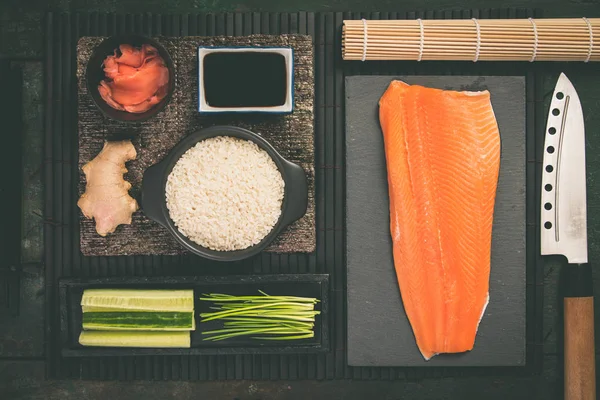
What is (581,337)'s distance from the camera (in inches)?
74.0

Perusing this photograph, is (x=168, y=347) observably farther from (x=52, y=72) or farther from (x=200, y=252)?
(x=52, y=72)

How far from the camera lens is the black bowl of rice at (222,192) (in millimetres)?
1747

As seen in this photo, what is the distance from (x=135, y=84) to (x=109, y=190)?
37 centimetres

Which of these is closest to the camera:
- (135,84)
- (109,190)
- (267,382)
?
(135,84)

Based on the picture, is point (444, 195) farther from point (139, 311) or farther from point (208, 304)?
point (139, 311)

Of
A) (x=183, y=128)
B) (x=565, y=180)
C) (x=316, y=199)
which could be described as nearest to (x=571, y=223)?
(x=565, y=180)

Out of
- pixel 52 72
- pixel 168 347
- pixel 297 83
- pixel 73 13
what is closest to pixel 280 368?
pixel 168 347

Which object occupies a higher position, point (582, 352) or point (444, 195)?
point (444, 195)

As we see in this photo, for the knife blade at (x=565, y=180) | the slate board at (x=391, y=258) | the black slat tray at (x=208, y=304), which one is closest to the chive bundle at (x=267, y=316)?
the black slat tray at (x=208, y=304)

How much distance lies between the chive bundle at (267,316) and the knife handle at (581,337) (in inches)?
34.9

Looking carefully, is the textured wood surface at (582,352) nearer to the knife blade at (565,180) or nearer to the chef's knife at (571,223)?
the chef's knife at (571,223)

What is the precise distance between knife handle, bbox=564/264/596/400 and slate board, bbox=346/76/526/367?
0.16 metres

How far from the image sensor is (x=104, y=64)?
1764mm

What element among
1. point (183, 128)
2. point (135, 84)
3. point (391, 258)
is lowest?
point (391, 258)
